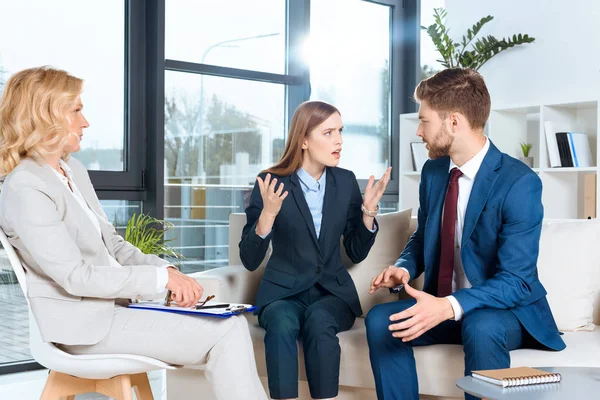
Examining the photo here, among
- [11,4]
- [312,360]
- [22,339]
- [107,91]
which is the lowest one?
[22,339]

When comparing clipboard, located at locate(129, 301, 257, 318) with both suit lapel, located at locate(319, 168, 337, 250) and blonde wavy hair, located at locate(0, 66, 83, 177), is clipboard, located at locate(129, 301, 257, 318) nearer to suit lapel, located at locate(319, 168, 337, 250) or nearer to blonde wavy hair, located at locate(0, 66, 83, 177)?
blonde wavy hair, located at locate(0, 66, 83, 177)

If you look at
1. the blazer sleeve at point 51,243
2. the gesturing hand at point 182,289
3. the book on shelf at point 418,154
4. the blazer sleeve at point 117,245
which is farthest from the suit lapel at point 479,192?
the book on shelf at point 418,154

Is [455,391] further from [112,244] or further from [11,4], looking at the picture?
[11,4]

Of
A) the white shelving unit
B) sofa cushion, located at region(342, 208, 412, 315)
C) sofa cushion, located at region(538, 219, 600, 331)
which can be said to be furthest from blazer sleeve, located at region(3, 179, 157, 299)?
the white shelving unit

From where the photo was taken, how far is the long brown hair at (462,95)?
2.43 m

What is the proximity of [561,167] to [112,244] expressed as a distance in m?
2.86

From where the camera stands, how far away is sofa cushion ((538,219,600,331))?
253 centimetres

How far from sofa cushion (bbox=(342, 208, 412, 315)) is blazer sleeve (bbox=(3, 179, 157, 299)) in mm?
1148

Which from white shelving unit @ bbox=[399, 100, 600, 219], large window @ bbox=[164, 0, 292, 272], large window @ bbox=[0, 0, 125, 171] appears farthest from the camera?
large window @ bbox=[164, 0, 292, 272]

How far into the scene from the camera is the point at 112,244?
234cm

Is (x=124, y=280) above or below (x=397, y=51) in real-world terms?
below

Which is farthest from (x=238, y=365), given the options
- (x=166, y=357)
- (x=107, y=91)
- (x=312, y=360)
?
(x=107, y=91)

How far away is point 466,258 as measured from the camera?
7.67 feet

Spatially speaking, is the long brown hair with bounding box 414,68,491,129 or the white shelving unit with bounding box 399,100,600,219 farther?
the white shelving unit with bounding box 399,100,600,219
